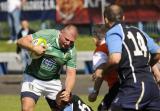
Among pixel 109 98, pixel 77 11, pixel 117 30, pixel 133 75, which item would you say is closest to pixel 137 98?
pixel 133 75

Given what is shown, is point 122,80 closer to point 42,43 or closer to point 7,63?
point 42,43

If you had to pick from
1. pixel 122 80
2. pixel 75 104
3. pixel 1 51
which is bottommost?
pixel 1 51

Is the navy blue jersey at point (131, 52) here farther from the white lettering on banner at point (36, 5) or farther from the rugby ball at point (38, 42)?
the white lettering on banner at point (36, 5)

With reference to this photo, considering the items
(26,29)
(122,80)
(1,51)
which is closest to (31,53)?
(122,80)

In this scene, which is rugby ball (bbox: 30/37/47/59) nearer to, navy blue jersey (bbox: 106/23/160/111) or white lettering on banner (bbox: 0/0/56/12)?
navy blue jersey (bbox: 106/23/160/111)

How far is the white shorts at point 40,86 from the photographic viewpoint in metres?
10.3

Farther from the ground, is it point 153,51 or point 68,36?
point 153,51

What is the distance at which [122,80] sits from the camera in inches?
311

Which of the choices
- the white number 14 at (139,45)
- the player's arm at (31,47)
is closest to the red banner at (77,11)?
the player's arm at (31,47)

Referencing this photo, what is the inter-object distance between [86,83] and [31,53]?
9.37 m

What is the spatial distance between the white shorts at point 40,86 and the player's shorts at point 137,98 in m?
2.58

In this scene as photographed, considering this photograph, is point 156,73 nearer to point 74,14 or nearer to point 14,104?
point 14,104

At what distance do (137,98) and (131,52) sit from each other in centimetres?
51

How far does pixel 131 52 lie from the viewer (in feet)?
25.5
